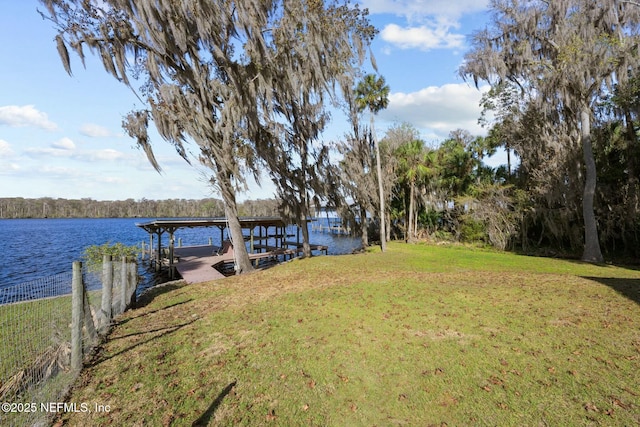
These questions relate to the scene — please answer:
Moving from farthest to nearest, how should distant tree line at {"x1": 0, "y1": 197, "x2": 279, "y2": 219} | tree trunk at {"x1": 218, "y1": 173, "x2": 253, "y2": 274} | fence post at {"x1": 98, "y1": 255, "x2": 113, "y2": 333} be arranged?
1. distant tree line at {"x1": 0, "y1": 197, "x2": 279, "y2": 219}
2. tree trunk at {"x1": 218, "y1": 173, "x2": 253, "y2": 274}
3. fence post at {"x1": 98, "y1": 255, "x2": 113, "y2": 333}

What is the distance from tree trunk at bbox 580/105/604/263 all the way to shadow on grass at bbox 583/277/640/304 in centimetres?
496

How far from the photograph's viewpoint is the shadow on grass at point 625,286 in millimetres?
6707

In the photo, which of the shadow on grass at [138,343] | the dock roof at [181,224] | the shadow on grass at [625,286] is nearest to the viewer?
the shadow on grass at [138,343]

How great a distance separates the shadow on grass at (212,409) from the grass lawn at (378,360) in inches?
0.6

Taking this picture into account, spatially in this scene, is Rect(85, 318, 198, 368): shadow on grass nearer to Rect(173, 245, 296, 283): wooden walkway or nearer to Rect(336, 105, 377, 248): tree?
Rect(173, 245, 296, 283): wooden walkway

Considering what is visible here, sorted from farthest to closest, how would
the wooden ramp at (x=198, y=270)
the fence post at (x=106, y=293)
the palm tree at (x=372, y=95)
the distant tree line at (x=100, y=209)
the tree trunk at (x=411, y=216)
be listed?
the distant tree line at (x=100, y=209), the tree trunk at (x=411, y=216), the palm tree at (x=372, y=95), the wooden ramp at (x=198, y=270), the fence post at (x=106, y=293)

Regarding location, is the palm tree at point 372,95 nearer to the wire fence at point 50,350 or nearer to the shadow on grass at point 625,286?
the shadow on grass at point 625,286

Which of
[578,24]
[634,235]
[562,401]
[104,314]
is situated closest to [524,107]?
[578,24]

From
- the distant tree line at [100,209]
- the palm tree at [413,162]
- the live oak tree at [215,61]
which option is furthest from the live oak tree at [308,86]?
the distant tree line at [100,209]

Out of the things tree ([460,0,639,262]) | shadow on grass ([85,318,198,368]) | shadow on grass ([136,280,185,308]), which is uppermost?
tree ([460,0,639,262])

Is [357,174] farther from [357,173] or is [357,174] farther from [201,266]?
[201,266]

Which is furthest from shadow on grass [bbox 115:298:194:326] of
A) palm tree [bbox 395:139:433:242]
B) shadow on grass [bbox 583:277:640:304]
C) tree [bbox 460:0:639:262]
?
palm tree [bbox 395:139:433:242]

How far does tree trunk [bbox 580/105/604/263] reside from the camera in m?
12.3

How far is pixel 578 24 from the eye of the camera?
11.9 meters
